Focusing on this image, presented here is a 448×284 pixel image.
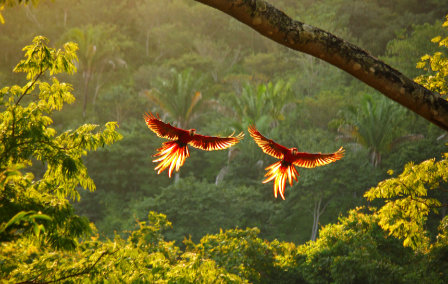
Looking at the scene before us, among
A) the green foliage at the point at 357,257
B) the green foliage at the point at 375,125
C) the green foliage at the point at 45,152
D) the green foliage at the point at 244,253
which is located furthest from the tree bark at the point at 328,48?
Result: the green foliage at the point at 375,125

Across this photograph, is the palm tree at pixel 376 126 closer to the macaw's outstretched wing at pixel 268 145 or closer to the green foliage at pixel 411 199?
the green foliage at pixel 411 199

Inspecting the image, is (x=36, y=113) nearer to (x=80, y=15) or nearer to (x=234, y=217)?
(x=234, y=217)

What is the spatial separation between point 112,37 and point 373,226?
30552mm

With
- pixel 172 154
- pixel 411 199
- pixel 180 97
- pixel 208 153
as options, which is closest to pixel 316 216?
pixel 208 153

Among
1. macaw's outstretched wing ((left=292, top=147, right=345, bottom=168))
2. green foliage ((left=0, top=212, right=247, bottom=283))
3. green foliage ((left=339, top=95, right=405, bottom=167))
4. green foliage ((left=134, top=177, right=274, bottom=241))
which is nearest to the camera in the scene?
macaw's outstretched wing ((left=292, top=147, right=345, bottom=168))

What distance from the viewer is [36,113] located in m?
5.36

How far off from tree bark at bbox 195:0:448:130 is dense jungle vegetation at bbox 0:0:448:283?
94 cm

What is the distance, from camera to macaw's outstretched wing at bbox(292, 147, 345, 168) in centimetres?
180

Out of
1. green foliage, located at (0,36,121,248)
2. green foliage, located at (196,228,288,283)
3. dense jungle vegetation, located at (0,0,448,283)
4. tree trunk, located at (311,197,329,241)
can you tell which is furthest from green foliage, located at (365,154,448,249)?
tree trunk, located at (311,197,329,241)

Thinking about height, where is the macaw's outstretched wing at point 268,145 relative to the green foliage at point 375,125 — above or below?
below

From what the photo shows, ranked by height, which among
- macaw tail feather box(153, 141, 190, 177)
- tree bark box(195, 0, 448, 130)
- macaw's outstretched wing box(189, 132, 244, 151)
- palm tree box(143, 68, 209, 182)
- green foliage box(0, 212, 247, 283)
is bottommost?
green foliage box(0, 212, 247, 283)

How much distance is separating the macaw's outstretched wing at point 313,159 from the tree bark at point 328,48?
0.30 metres

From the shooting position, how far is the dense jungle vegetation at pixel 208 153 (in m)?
5.29

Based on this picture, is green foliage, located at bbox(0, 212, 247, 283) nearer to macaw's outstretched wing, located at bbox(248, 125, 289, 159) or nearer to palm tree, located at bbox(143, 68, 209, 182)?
macaw's outstretched wing, located at bbox(248, 125, 289, 159)
